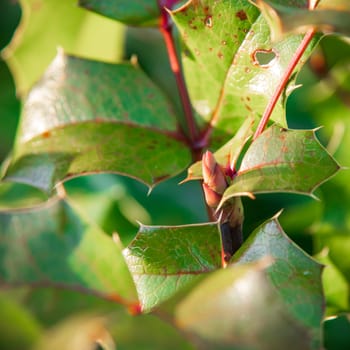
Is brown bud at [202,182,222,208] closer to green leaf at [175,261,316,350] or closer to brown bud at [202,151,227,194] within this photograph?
brown bud at [202,151,227,194]

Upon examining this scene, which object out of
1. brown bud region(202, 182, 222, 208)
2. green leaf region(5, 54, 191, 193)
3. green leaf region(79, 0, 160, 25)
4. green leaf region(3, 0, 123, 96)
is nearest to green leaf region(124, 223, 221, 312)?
brown bud region(202, 182, 222, 208)

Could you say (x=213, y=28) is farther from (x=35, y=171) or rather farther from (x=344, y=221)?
(x=344, y=221)

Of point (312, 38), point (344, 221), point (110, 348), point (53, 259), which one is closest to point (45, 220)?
point (53, 259)

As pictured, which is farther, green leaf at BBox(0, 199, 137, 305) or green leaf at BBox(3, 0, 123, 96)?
green leaf at BBox(3, 0, 123, 96)

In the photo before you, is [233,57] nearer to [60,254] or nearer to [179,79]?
[179,79]

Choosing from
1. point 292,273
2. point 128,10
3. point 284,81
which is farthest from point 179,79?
point 292,273

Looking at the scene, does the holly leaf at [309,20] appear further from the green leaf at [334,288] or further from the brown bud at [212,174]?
the green leaf at [334,288]
